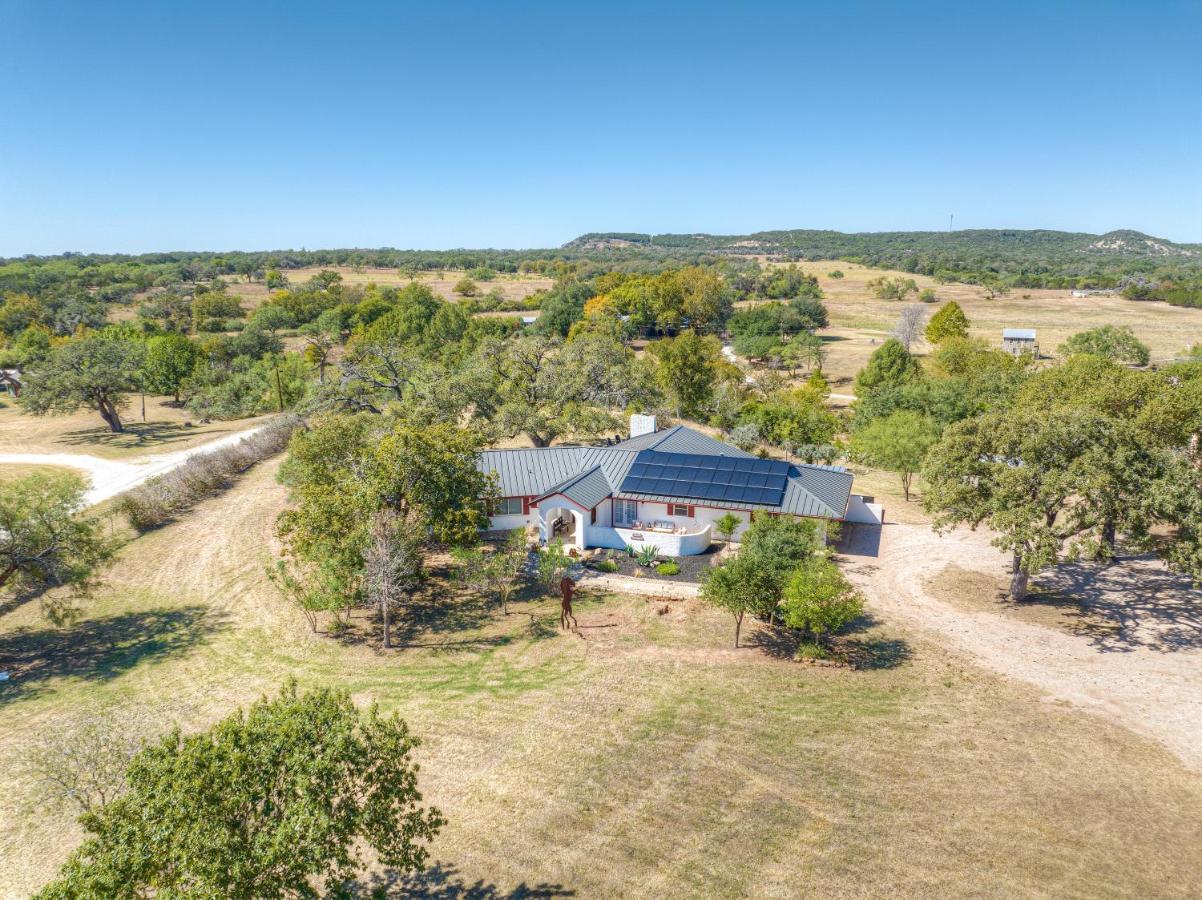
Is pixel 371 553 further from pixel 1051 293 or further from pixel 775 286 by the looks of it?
pixel 1051 293

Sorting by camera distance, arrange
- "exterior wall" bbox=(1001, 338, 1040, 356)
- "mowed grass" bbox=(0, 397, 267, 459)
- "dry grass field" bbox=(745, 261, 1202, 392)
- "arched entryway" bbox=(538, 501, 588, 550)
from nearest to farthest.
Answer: "arched entryway" bbox=(538, 501, 588, 550) → "mowed grass" bbox=(0, 397, 267, 459) → "exterior wall" bbox=(1001, 338, 1040, 356) → "dry grass field" bbox=(745, 261, 1202, 392)

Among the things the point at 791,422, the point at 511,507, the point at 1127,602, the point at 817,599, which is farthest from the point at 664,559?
the point at 791,422

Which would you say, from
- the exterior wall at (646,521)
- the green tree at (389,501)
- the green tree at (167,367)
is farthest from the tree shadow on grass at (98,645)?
the green tree at (167,367)

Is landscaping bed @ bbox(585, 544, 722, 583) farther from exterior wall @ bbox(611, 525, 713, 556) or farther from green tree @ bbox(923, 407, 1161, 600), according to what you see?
green tree @ bbox(923, 407, 1161, 600)

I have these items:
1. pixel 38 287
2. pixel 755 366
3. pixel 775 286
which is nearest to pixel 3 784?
pixel 755 366

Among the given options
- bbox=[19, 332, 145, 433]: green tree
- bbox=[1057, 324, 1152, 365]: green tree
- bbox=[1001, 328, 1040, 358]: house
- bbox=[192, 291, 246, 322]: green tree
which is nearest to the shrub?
bbox=[19, 332, 145, 433]: green tree

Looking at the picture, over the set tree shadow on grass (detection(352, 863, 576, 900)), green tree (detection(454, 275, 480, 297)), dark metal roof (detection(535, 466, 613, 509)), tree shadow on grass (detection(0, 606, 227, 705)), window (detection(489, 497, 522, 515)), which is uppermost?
green tree (detection(454, 275, 480, 297))
